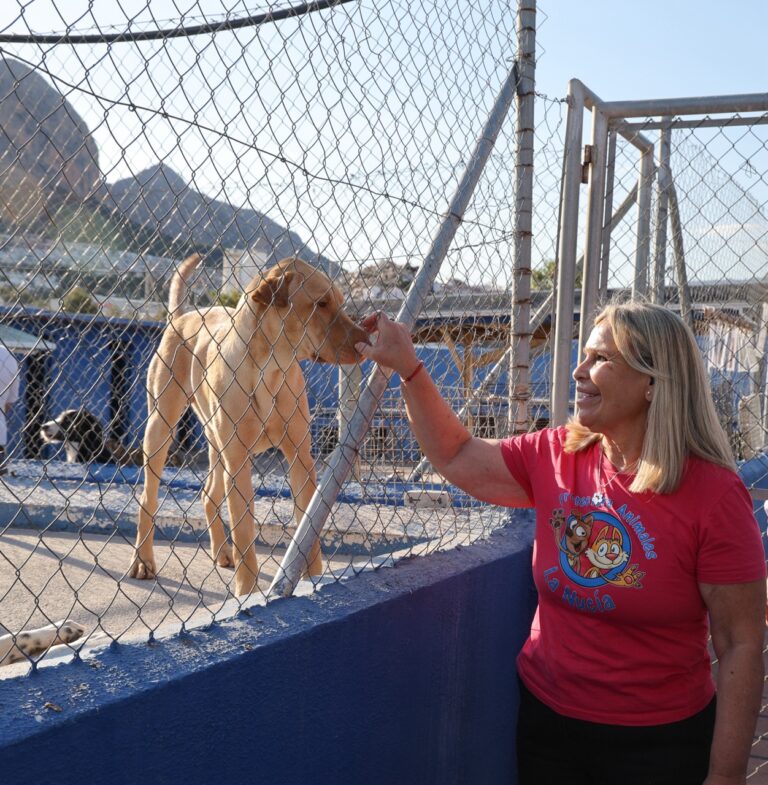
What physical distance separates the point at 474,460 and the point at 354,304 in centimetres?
143

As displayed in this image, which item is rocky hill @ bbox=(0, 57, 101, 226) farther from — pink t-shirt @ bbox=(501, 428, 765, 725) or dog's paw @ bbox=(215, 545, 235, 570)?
dog's paw @ bbox=(215, 545, 235, 570)

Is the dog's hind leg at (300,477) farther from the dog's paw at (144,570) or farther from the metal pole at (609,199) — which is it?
the metal pole at (609,199)

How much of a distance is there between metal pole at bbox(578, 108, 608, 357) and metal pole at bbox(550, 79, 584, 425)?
0.17 feet

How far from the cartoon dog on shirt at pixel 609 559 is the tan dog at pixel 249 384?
837mm

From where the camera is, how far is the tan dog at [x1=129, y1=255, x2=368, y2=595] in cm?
318

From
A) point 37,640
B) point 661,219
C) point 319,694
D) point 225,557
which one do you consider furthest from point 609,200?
point 225,557

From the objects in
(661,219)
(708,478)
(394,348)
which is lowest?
(708,478)

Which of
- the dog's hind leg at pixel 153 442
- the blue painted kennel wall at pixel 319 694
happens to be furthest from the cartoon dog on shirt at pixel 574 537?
the dog's hind leg at pixel 153 442

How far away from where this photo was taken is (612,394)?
215 centimetres

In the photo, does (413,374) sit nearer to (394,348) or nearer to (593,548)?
(394,348)

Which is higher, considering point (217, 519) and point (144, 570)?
point (217, 519)

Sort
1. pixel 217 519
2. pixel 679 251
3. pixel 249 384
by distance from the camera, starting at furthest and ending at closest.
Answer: pixel 217 519 → pixel 679 251 → pixel 249 384

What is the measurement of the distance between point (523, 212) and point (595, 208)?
0.28 m

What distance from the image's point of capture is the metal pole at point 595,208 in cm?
321
